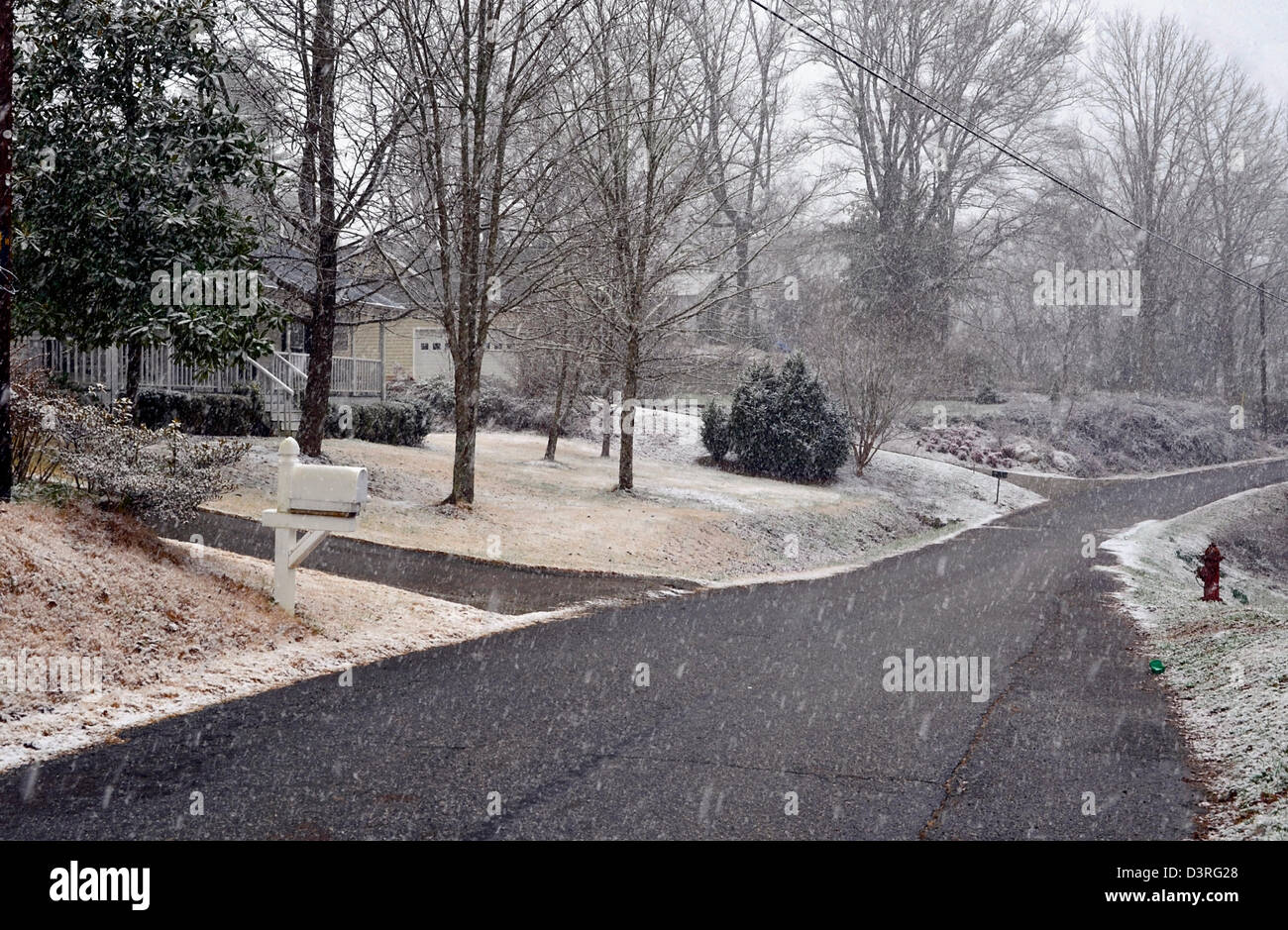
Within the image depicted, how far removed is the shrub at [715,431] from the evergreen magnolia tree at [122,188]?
60.7 feet

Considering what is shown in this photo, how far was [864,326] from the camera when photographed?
3506cm

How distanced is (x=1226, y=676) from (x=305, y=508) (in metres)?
7.13

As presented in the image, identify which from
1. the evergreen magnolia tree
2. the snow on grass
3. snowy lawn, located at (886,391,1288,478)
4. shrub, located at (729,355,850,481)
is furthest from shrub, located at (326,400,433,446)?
snowy lawn, located at (886,391,1288,478)

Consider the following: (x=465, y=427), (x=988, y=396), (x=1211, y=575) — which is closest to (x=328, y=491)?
(x=465, y=427)

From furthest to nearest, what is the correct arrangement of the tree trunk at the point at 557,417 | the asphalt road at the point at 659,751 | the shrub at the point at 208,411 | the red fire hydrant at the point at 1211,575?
the tree trunk at the point at 557,417 → the shrub at the point at 208,411 → the red fire hydrant at the point at 1211,575 → the asphalt road at the point at 659,751

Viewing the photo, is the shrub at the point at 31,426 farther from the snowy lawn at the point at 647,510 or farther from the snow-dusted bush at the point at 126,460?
the snowy lawn at the point at 647,510

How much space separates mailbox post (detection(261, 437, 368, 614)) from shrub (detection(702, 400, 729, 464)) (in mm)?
20016

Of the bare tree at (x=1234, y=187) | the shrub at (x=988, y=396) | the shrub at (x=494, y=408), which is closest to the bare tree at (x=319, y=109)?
the shrub at (x=494, y=408)

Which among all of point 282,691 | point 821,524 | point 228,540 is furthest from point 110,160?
point 821,524

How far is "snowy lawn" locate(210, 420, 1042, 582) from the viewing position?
1426cm

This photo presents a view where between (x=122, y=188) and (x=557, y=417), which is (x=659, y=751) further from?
(x=557, y=417)

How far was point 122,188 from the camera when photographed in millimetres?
9711

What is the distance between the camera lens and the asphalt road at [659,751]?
15.0ft
